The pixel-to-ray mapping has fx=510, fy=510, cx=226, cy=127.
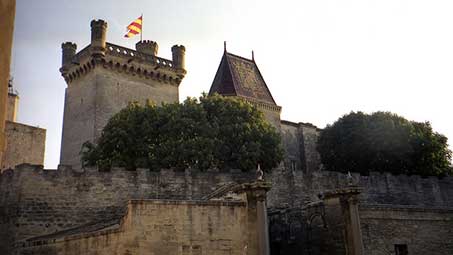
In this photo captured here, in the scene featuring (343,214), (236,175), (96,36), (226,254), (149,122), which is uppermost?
(96,36)

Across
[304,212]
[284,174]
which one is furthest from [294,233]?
[284,174]

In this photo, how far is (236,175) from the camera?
22.9 meters

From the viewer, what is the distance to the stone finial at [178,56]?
123 feet

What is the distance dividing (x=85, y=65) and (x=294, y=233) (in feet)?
71.6

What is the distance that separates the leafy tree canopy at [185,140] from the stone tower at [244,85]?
9.07 meters

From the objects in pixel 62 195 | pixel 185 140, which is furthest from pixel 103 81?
pixel 62 195

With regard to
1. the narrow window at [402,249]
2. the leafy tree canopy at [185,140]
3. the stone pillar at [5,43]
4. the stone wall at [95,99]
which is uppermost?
the stone wall at [95,99]

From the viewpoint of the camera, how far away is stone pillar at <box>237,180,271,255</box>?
13883mm

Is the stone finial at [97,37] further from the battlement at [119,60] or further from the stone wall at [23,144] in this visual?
the stone wall at [23,144]

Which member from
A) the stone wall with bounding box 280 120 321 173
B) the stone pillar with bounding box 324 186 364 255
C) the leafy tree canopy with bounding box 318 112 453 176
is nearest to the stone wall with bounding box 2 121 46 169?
the stone wall with bounding box 280 120 321 173

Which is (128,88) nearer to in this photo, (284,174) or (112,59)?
(112,59)

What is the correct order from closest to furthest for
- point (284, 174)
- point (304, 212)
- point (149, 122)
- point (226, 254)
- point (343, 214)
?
point (226, 254), point (343, 214), point (304, 212), point (284, 174), point (149, 122)

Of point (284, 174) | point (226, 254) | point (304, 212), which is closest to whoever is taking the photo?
point (226, 254)

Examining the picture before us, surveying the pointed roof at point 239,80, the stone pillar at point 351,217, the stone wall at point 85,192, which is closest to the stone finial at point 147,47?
the pointed roof at point 239,80
